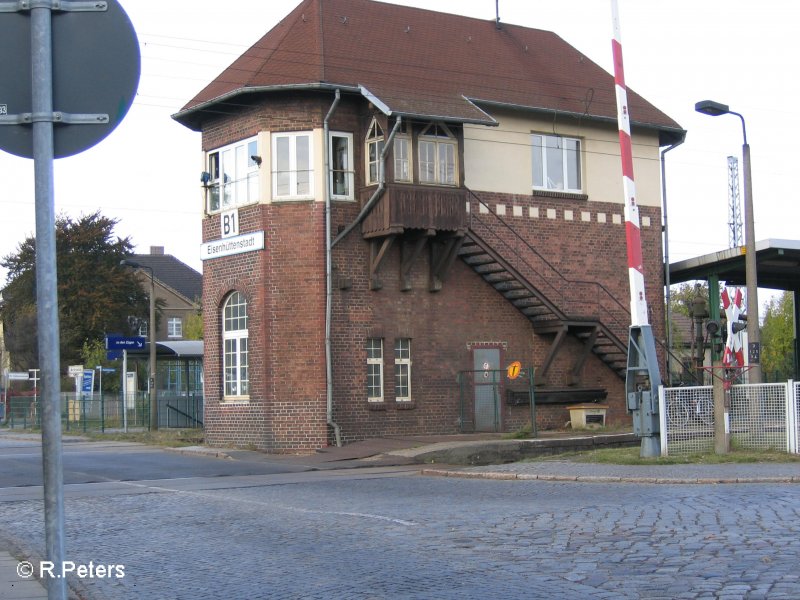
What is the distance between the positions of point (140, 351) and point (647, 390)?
82.1ft

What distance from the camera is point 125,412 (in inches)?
1625

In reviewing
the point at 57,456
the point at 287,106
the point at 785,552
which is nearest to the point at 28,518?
the point at 785,552

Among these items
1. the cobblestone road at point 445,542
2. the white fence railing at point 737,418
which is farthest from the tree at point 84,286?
the cobblestone road at point 445,542

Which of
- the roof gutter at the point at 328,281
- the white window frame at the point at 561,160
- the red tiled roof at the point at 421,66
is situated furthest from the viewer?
the white window frame at the point at 561,160

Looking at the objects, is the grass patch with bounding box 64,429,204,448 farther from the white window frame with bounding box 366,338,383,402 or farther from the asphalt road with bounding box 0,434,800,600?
the asphalt road with bounding box 0,434,800,600

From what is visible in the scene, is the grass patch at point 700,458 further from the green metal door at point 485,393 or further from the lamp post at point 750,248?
the green metal door at point 485,393

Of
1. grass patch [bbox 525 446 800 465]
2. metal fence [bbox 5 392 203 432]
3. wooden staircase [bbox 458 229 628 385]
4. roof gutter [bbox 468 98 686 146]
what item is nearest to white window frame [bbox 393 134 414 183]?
wooden staircase [bbox 458 229 628 385]

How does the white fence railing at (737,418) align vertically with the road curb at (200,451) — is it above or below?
above

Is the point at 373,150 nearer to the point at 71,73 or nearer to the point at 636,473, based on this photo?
the point at 636,473

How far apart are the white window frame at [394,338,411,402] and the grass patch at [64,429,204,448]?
235 inches

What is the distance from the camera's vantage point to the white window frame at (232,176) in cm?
2691

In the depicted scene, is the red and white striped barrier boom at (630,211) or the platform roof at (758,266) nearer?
the red and white striped barrier boom at (630,211)

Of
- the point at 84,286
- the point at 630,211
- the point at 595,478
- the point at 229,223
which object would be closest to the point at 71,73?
the point at 595,478

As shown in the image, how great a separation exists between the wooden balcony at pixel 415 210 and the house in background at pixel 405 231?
46 millimetres
